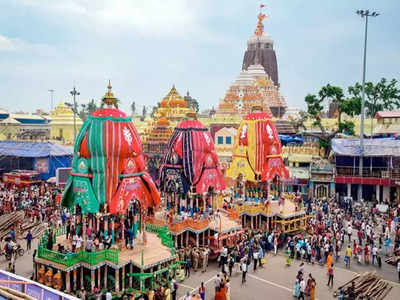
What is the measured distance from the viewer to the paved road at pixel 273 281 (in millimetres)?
16750

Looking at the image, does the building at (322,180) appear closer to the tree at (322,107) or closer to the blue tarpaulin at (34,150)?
the tree at (322,107)

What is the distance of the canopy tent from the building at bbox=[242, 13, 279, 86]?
106 feet

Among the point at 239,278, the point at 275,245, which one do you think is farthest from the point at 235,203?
the point at 239,278

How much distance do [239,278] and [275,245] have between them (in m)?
4.02

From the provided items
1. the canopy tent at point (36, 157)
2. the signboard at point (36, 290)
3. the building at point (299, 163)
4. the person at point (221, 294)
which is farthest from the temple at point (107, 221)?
the canopy tent at point (36, 157)

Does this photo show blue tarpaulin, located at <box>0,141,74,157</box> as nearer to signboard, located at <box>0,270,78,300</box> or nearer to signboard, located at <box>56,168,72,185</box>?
signboard, located at <box>56,168,72,185</box>

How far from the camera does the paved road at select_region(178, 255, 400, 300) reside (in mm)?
16750

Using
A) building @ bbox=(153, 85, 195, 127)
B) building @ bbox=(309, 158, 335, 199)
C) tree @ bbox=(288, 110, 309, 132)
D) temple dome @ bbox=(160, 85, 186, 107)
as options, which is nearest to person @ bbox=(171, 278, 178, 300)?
building @ bbox=(309, 158, 335, 199)

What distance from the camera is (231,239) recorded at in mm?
21422

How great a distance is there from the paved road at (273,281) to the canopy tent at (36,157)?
69.9ft

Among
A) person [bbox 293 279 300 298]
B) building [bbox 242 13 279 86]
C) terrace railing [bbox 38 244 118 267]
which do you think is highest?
building [bbox 242 13 279 86]

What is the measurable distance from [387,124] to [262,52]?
24.8 metres

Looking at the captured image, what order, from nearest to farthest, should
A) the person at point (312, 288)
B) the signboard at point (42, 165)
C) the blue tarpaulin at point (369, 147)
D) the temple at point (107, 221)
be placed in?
the temple at point (107, 221)
the person at point (312, 288)
the blue tarpaulin at point (369, 147)
the signboard at point (42, 165)

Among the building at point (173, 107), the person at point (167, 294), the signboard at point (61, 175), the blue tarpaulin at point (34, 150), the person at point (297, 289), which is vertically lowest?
the person at point (297, 289)
